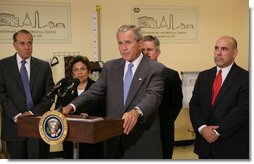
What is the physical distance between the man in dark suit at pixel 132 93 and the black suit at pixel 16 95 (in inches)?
23.6

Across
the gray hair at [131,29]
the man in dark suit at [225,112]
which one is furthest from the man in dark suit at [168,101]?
the gray hair at [131,29]

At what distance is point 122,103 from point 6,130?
40.4 inches

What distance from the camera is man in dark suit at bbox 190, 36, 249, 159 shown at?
1.97 metres

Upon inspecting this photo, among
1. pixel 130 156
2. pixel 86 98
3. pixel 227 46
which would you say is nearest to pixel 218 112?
pixel 227 46

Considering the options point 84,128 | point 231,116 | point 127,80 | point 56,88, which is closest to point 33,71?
point 127,80

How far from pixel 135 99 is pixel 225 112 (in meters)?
0.65

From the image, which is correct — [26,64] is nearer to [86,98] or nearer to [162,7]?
[86,98]

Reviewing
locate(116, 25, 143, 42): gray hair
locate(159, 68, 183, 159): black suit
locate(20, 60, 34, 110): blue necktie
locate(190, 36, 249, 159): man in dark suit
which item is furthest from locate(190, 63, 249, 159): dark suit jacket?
locate(20, 60, 34, 110): blue necktie

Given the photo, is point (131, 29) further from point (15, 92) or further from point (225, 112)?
point (15, 92)

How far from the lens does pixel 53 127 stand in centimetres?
132

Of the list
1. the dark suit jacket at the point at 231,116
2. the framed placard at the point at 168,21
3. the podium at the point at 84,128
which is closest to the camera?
the podium at the point at 84,128

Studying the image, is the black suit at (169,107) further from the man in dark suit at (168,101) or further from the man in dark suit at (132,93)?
the man in dark suit at (132,93)

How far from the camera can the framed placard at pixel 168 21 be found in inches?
122

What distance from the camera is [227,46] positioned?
6.91ft
